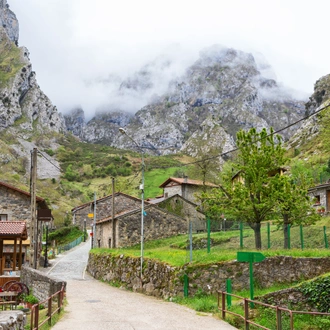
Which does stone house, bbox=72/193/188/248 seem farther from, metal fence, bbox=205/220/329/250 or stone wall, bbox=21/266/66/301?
stone wall, bbox=21/266/66/301

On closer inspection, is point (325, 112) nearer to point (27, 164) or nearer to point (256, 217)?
point (256, 217)

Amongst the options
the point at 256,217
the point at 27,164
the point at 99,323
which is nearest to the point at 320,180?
the point at 256,217

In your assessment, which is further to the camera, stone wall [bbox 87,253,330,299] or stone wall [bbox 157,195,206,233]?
stone wall [bbox 157,195,206,233]

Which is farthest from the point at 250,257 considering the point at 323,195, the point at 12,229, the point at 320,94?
the point at 320,94

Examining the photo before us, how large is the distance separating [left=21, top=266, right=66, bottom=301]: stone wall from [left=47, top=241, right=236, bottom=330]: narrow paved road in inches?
37.9

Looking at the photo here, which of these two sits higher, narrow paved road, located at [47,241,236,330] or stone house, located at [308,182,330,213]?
stone house, located at [308,182,330,213]

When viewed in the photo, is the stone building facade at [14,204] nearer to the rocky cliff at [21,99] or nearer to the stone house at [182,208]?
the stone house at [182,208]

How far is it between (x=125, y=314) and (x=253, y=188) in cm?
1218

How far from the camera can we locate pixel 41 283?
19047 mm

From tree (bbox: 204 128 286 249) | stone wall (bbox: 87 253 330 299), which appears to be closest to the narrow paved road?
stone wall (bbox: 87 253 330 299)

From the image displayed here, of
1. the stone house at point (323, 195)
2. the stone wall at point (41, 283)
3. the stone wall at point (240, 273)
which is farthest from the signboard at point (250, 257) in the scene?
the stone house at point (323, 195)

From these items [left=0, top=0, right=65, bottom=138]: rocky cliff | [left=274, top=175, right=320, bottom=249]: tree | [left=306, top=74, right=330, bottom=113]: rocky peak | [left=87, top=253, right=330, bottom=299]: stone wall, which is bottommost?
→ [left=87, top=253, right=330, bottom=299]: stone wall

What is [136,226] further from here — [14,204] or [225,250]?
[225,250]

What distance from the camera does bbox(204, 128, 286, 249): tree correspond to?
2331cm
